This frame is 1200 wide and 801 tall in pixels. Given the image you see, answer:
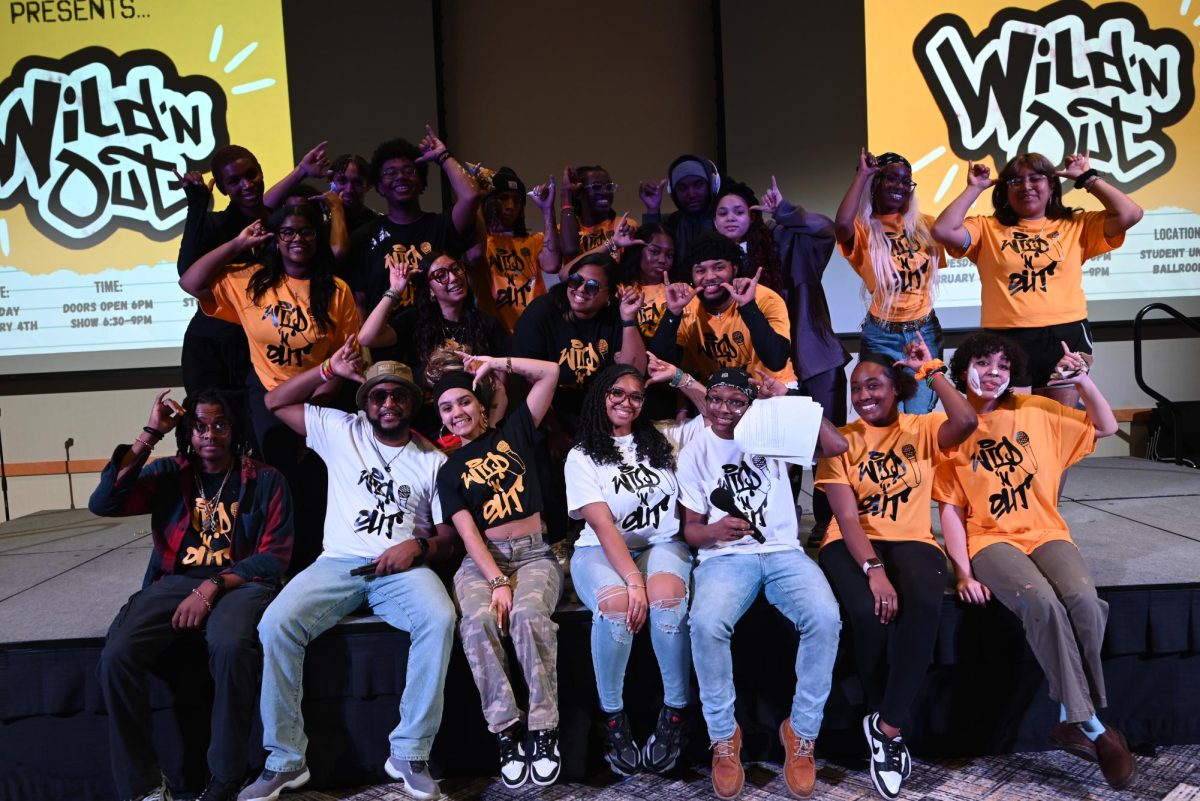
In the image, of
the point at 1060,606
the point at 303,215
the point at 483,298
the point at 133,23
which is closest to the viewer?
the point at 1060,606

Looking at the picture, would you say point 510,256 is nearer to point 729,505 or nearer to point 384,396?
point 384,396

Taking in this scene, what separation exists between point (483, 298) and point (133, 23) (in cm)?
289

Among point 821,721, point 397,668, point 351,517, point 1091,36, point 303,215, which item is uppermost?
point 1091,36

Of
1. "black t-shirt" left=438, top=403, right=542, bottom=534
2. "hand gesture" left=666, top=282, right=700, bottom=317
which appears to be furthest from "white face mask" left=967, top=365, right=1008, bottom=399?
"black t-shirt" left=438, top=403, right=542, bottom=534

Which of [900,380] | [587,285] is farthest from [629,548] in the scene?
[900,380]

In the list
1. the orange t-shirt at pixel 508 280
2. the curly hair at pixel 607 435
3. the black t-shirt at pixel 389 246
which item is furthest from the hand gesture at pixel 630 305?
the black t-shirt at pixel 389 246

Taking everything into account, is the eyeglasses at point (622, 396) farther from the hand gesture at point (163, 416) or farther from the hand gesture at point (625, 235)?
the hand gesture at point (163, 416)

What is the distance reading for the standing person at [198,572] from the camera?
2.15 meters

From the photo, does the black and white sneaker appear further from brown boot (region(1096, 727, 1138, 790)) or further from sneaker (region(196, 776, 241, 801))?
sneaker (region(196, 776, 241, 801))

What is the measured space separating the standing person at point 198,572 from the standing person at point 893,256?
6.69 ft

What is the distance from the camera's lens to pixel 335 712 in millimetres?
2354

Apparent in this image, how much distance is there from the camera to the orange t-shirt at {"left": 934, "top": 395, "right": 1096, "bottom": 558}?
8.11 feet

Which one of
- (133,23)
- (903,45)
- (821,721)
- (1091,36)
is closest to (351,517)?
(821,721)

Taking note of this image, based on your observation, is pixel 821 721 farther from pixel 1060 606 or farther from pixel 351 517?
pixel 351 517
